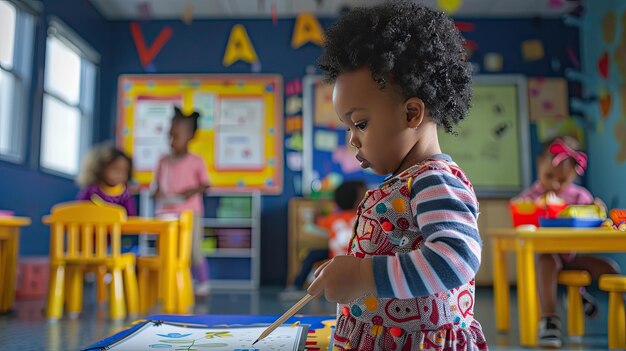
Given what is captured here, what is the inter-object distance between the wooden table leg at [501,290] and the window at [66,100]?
3072mm

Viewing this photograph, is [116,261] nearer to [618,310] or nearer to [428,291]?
[618,310]

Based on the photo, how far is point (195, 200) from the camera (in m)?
3.61

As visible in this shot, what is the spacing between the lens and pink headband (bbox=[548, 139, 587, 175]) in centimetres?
230

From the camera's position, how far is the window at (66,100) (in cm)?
406

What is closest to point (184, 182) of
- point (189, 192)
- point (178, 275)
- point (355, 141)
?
point (189, 192)

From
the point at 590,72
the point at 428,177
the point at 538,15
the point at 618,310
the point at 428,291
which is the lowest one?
the point at 618,310

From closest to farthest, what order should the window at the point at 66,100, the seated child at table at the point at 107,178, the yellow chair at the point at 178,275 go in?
the yellow chair at the point at 178,275 < the seated child at table at the point at 107,178 < the window at the point at 66,100

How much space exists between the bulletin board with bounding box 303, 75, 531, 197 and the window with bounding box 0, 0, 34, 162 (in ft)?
7.10

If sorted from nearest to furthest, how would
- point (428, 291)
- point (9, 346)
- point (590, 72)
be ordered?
point (428, 291), point (9, 346), point (590, 72)

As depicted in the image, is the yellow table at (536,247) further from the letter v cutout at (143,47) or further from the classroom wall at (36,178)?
the letter v cutout at (143,47)

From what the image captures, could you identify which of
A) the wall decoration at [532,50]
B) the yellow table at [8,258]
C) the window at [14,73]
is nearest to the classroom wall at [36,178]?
the window at [14,73]

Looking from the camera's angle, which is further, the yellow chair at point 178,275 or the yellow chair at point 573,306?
the yellow chair at point 178,275

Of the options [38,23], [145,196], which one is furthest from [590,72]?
[38,23]

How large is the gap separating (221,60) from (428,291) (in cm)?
457
